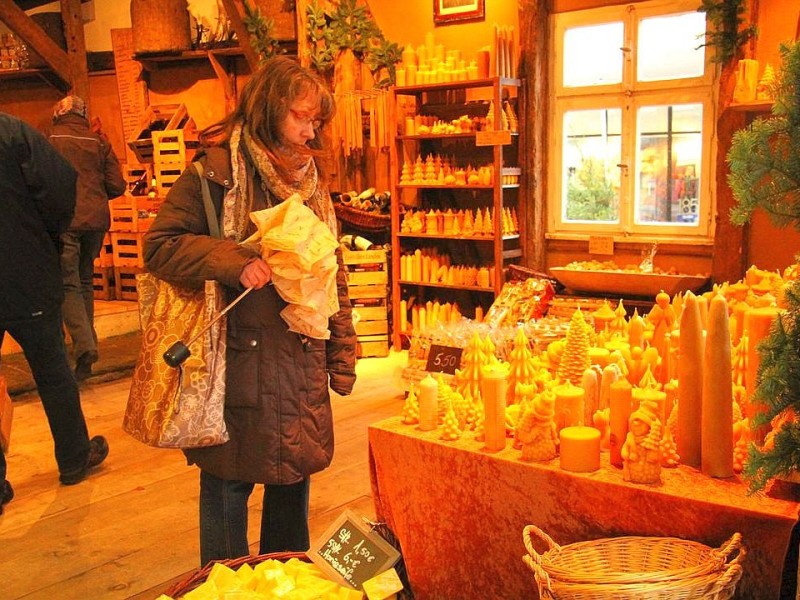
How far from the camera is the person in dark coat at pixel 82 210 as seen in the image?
559cm

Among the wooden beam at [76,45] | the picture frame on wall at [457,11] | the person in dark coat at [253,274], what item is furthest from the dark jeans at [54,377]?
the wooden beam at [76,45]

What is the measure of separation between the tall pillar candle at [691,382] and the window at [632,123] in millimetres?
3730

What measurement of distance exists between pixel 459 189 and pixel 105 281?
3.85m

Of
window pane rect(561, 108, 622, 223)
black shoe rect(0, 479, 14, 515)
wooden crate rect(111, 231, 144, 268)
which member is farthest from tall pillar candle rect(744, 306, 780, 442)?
wooden crate rect(111, 231, 144, 268)

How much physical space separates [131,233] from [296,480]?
618 cm

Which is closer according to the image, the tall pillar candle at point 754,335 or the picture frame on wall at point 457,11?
the tall pillar candle at point 754,335

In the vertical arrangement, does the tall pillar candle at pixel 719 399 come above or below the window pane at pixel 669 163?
below

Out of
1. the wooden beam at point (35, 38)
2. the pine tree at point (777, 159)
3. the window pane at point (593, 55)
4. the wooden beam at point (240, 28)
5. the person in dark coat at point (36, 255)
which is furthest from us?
the wooden beam at point (35, 38)

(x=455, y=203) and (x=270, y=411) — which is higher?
(x=455, y=203)

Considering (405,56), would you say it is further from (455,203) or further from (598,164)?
(598,164)

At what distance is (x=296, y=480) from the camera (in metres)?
2.23

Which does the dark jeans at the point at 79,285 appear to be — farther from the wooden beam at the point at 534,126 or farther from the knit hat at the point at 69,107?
the wooden beam at the point at 534,126

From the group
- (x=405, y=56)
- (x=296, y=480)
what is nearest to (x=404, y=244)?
(x=405, y=56)

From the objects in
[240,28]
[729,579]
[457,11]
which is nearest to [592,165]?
[457,11]
